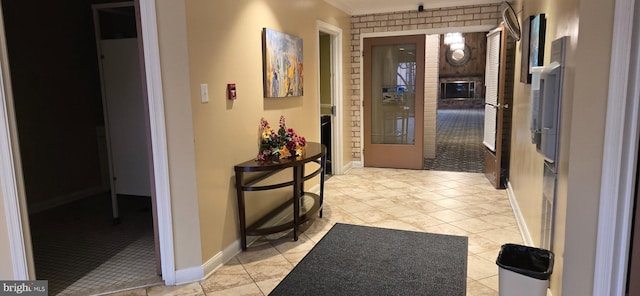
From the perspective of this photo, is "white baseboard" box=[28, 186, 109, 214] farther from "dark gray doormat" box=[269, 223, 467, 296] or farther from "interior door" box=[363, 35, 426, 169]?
"interior door" box=[363, 35, 426, 169]

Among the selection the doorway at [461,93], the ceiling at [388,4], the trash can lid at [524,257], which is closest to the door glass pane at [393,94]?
the ceiling at [388,4]

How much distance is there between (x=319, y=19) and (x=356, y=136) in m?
2.06

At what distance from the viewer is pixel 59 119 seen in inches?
175

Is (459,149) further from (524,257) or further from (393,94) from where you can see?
(524,257)

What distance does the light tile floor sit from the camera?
2.69m

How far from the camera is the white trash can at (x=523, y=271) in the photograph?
1931 millimetres

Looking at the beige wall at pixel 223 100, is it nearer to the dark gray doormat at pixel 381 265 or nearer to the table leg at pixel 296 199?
the table leg at pixel 296 199

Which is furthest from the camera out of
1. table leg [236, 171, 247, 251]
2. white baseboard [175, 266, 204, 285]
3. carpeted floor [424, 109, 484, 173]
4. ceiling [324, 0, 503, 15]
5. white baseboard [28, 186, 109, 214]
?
carpeted floor [424, 109, 484, 173]

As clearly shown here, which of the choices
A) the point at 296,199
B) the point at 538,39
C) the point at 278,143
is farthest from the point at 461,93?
the point at 296,199

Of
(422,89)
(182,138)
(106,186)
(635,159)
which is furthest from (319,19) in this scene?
(635,159)

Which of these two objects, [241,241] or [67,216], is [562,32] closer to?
[241,241]

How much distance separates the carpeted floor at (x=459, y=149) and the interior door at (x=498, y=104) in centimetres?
82

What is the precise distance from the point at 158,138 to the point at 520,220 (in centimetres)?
307

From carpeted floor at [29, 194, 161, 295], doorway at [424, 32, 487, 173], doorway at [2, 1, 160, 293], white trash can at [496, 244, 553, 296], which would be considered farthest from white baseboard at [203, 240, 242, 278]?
doorway at [424, 32, 487, 173]
